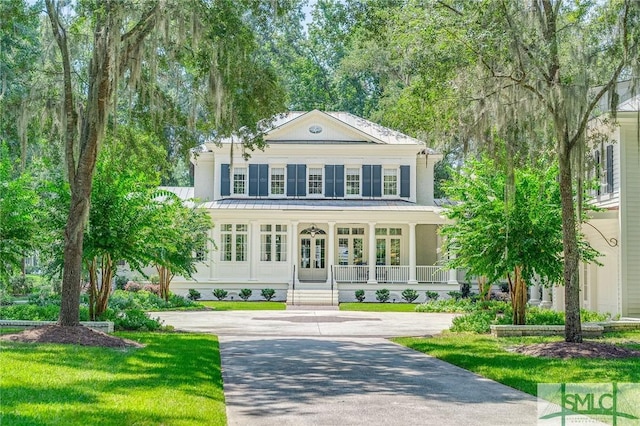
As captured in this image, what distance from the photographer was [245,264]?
34.6 m

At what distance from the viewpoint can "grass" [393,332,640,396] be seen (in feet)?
34.2

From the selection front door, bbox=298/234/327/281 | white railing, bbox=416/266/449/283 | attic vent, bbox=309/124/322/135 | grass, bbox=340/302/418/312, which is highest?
attic vent, bbox=309/124/322/135

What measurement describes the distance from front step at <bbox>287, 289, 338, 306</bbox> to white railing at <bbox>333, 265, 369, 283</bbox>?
2131 mm

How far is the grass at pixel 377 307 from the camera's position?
2908cm

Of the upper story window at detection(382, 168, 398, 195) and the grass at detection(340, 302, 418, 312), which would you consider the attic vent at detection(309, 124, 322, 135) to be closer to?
the upper story window at detection(382, 168, 398, 195)

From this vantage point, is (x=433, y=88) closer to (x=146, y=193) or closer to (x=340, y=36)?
(x=340, y=36)

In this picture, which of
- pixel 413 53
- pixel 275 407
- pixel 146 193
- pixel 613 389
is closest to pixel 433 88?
pixel 413 53

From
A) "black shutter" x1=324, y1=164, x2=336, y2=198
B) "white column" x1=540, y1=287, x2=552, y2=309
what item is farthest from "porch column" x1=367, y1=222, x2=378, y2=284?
"white column" x1=540, y1=287, x2=552, y2=309

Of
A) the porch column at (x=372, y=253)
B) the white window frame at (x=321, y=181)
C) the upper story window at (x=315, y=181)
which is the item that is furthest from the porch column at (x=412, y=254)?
the upper story window at (x=315, y=181)

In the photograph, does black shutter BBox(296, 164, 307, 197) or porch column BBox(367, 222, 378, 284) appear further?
black shutter BBox(296, 164, 307, 197)

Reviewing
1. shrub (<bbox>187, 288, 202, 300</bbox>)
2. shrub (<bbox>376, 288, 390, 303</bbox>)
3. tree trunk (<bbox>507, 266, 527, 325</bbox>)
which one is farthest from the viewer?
shrub (<bbox>187, 288, 202, 300</bbox>)

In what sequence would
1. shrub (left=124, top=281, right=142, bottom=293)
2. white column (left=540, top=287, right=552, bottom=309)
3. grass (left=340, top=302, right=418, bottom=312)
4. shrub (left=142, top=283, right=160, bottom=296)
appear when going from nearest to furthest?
white column (left=540, top=287, right=552, bottom=309) → grass (left=340, top=302, right=418, bottom=312) → shrub (left=142, top=283, right=160, bottom=296) → shrub (left=124, top=281, right=142, bottom=293)

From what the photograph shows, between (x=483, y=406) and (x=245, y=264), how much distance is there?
2655cm

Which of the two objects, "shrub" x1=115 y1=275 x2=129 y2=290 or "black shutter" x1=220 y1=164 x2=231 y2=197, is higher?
"black shutter" x1=220 y1=164 x2=231 y2=197
